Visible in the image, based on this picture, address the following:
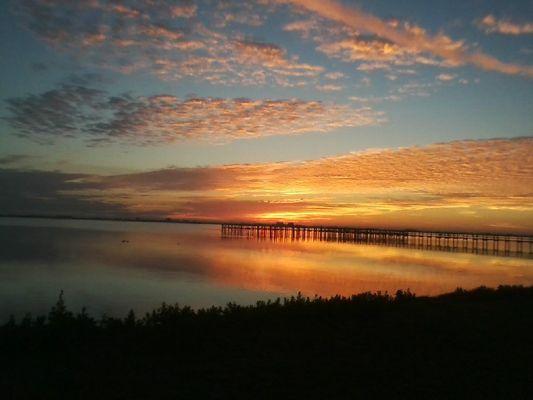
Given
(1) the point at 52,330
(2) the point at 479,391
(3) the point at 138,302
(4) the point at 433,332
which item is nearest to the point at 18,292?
(3) the point at 138,302

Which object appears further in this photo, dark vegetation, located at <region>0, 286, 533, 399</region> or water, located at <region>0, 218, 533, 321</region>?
water, located at <region>0, 218, 533, 321</region>

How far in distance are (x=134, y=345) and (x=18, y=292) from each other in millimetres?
17249

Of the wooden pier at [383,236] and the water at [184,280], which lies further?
the wooden pier at [383,236]

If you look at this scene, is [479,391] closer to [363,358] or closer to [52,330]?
[363,358]

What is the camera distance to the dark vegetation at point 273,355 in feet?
22.0

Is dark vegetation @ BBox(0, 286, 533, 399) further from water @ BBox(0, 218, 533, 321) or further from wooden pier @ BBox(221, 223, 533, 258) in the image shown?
wooden pier @ BBox(221, 223, 533, 258)

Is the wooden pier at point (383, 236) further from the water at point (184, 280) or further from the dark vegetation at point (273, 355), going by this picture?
the dark vegetation at point (273, 355)

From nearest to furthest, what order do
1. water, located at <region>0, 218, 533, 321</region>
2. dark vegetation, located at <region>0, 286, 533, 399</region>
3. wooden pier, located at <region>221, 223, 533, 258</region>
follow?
1. dark vegetation, located at <region>0, 286, 533, 399</region>
2. water, located at <region>0, 218, 533, 321</region>
3. wooden pier, located at <region>221, 223, 533, 258</region>

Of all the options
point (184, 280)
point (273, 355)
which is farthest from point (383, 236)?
point (273, 355)

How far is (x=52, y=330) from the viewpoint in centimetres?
904

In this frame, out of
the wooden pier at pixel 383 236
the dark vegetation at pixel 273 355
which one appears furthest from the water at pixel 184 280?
the wooden pier at pixel 383 236

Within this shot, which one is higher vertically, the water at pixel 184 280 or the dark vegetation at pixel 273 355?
the dark vegetation at pixel 273 355

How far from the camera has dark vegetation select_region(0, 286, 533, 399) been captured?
6.71m

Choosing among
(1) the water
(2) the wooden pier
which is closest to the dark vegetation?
(1) the water
